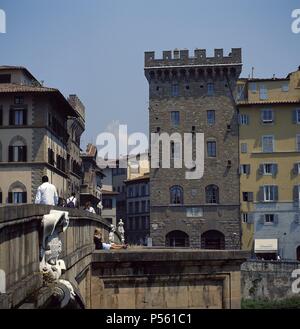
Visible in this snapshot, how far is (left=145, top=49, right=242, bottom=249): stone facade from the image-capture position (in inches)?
2190

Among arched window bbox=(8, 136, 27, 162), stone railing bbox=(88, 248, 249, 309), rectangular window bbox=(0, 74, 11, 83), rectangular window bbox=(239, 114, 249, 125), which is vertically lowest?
stone railing bbox=(88, 248, 249, 309)

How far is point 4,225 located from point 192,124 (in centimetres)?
5089

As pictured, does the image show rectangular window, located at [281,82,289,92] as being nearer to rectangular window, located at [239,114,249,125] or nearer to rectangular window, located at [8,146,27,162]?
rectangular window, located at [239,114,249,125]

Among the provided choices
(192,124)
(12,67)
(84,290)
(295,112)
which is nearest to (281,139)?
(295,112)

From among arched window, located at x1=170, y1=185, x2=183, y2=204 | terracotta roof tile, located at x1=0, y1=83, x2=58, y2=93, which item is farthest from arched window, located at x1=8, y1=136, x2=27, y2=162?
arched window, located at x1=170, y1=185, x2=183, y2=204

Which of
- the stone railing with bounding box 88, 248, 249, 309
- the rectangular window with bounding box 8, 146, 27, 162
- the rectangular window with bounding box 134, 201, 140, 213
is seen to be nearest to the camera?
the stone railing with bounding box 88, 248, 249, 309

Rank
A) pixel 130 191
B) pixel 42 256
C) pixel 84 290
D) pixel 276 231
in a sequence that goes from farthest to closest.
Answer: pixel 130 191
pixel 276 231
pixel 84 290
pixel 42 256

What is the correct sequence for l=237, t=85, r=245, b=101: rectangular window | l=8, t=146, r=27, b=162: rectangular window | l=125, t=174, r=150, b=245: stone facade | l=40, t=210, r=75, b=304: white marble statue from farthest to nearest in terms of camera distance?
l=125, t=174, r=150, b=245: stone facade
l=237, t=85, r=245, b=101: rectangular window
l=8, t=146, r=27, b=162: rectangular window
l=40, t=210, r=75, b=304: white marble statue

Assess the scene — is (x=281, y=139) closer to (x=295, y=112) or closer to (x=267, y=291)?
(x=295, y=112)

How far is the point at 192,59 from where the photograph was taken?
5622 centimetres

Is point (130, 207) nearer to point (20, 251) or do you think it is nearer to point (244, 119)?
point (244, 119)

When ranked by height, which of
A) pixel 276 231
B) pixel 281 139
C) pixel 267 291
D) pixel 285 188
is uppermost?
pixel 281 139

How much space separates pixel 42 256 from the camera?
7.68 m

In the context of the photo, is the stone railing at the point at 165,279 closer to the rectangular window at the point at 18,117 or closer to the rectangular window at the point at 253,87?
the rectangular window at the point at 18,117
